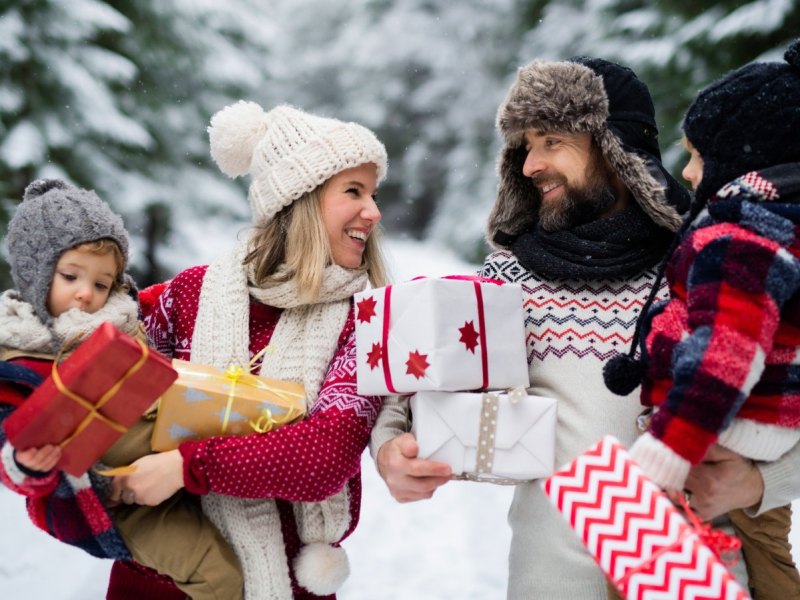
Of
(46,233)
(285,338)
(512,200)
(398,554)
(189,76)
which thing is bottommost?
(398,554)

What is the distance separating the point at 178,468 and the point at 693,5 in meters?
5.93

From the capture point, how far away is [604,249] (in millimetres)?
2059

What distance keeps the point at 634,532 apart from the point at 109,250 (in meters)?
1.51

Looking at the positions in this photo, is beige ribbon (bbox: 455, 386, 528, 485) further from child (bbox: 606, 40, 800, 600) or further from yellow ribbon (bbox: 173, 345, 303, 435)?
yellow ribbon (bbox: 173, 345, 303, 435)

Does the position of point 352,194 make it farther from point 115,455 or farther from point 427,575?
point 427,575

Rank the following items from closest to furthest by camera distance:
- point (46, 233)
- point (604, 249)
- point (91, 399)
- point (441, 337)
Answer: point (91, 399) → point (441, 337) → point (46, 233) → point (604, 249)

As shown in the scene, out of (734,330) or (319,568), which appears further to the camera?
(319,568)

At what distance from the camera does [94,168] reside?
5.86 metres

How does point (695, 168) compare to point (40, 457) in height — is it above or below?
above

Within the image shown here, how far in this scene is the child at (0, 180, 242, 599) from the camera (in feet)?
5.76

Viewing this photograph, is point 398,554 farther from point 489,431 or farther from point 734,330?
point 734,330

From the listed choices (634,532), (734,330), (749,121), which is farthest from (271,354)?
(749,121)

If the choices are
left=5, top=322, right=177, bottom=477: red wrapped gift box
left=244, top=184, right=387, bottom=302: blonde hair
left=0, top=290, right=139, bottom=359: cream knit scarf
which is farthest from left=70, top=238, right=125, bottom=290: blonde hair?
left=5, top=322, right=177, bottom=477: red wrapped gift box

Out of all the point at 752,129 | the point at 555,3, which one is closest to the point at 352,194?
the point at 752,129
